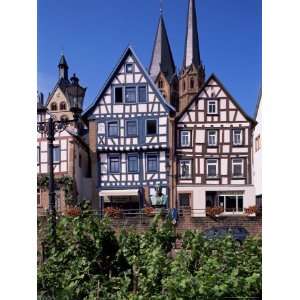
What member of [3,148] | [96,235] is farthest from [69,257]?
[3,148]

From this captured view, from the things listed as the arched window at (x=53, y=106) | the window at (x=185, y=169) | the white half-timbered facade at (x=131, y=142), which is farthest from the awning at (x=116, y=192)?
the arched window at (x=53, y=106)

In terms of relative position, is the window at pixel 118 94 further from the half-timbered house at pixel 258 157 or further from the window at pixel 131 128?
the half-timbered house at pixel 258 157

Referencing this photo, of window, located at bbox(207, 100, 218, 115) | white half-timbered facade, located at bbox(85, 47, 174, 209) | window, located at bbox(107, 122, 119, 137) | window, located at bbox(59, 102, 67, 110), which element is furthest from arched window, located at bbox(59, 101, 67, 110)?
window, located at bbox(207, 100, 218, 115)

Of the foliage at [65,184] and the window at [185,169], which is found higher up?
the window at [185,169]

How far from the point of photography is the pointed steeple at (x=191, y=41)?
192 centimetres

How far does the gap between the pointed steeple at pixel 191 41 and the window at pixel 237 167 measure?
43 cm

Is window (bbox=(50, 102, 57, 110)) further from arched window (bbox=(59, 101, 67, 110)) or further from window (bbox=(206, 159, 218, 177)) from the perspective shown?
window (bbox=(206, 159, 218, 177))

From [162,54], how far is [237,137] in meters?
0.47

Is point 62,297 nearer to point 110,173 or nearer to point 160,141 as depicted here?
→ point 110,173

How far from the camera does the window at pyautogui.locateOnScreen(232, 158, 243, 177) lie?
1.97 m

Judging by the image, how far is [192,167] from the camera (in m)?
2.08

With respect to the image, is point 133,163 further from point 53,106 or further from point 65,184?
point 53,106

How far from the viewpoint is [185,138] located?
2.09m

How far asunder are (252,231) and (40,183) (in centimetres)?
93
